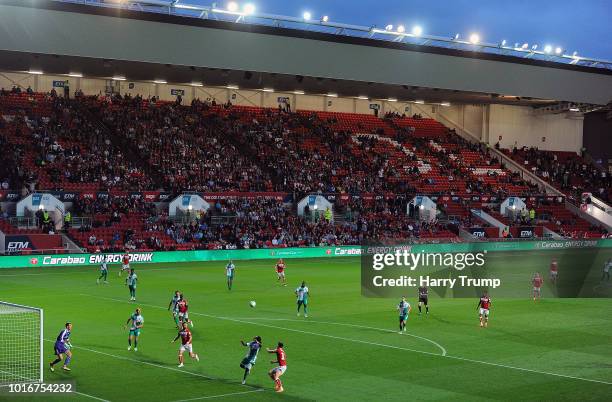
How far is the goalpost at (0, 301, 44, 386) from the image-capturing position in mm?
23219

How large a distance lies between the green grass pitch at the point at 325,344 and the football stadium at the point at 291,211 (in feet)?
0.50

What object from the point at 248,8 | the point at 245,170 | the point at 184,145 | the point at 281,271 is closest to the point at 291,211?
the point at 245,170

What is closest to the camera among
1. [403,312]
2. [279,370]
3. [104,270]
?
[279,370]

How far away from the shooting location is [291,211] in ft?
232

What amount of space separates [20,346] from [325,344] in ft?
33.8

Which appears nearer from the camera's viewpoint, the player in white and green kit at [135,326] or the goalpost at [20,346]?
the goalpost at [20,346]

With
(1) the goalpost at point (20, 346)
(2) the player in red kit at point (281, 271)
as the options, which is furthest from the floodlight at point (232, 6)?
(1) the goalpost at point (20, 346)

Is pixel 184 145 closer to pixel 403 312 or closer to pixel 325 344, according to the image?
pixel 403 312

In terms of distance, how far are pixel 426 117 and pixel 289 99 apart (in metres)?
18.6

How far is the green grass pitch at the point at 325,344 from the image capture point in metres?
23.2

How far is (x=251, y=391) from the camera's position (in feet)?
74.7

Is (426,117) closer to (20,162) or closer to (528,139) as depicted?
(528,139)

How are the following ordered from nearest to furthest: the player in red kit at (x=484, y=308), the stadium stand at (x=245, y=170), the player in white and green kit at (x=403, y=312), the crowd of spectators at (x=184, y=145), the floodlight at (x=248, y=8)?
the player in white and green kit at (x=403, y=312) < the player in red kit at (x=484, y=308) < the stadium stand at (x=245, y=170) < the floodlight at (x=248, y=8) < the crowd of spectators at (x=184, y=145)

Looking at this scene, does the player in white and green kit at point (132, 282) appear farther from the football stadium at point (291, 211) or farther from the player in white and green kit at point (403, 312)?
the player in white and green kit at point (403, 312)
